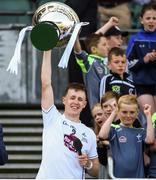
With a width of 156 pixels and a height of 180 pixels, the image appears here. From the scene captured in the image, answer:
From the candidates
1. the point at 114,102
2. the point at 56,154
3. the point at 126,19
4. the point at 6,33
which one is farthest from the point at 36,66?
the point at 56,154

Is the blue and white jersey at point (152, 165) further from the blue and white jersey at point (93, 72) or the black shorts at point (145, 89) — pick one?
the black shorts at point (145, 89)

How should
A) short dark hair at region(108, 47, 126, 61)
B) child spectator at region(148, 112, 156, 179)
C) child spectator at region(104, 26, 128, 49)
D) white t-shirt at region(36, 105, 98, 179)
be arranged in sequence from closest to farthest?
white t-shirt at region(36, 105, 98, 179) < child spectator at region(148, 112, 156, 179) < short dark hair at region(108, 47, 126, 61) < child spectator at region(104, 26, 128, 49)

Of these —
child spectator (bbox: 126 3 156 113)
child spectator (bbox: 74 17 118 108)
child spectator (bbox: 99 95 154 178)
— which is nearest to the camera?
child spectator (bbox: 99 95 154 178)

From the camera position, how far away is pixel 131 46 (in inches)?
467

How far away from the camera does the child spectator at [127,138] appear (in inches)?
391

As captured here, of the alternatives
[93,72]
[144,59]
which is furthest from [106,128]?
[144,59]

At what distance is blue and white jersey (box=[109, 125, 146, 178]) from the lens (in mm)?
9922

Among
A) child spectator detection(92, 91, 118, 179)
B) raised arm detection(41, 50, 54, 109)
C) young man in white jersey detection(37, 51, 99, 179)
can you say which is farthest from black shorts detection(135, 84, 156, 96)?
A: raised arm detection(41, 50, 54, 109)

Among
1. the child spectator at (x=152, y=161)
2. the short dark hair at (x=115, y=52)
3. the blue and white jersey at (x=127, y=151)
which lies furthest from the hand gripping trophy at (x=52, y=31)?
the child spectator at (x=152, y=161)

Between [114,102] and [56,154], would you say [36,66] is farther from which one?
[56,154]

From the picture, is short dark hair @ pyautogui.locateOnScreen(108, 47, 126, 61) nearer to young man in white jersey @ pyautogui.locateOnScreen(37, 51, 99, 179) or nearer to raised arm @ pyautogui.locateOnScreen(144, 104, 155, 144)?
raised arm @ pyautogui.locateOnScreen(144, 104, 155, 144)

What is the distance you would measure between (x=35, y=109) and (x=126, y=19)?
185 centimetres

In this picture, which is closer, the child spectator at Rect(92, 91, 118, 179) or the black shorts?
the child spectator at Rect(92, 91, 118, 179)

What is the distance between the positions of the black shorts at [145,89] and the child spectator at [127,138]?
1.69 metres
